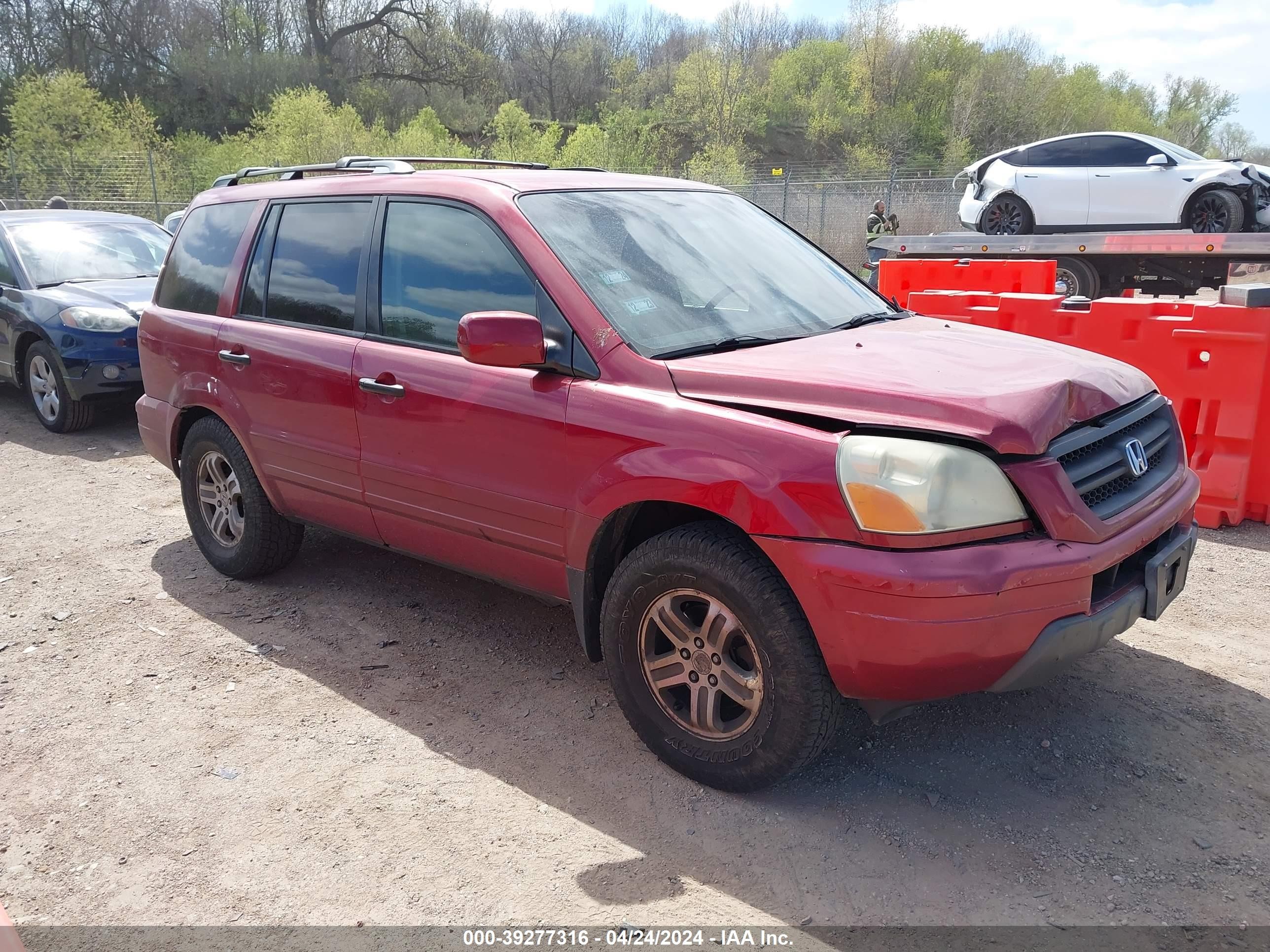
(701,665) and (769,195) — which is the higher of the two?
(769,195)

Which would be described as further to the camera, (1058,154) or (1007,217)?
(1007,217)

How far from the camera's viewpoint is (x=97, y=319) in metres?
7.77

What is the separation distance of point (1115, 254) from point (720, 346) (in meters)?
11.2

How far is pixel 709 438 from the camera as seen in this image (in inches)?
105

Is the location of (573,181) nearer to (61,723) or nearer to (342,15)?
(61,723)

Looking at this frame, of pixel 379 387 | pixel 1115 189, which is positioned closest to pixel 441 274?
pixel 379 387

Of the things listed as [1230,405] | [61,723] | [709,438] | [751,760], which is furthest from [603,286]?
[1230,405]

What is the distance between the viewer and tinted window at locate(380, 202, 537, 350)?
3262 millimetres

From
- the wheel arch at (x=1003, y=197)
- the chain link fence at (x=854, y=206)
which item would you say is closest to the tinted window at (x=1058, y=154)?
the wheel arch at (x=1003, y=197)

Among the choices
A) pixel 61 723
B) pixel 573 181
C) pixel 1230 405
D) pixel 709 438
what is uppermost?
pixel 573 181

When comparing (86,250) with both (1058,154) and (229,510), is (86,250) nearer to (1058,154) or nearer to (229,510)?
(229,510)

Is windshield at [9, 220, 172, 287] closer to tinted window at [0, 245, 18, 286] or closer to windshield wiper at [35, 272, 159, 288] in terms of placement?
windshield wiper at [35, 272, 159, 288]

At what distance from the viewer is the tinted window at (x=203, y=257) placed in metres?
4.42

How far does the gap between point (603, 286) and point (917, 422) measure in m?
1.18
